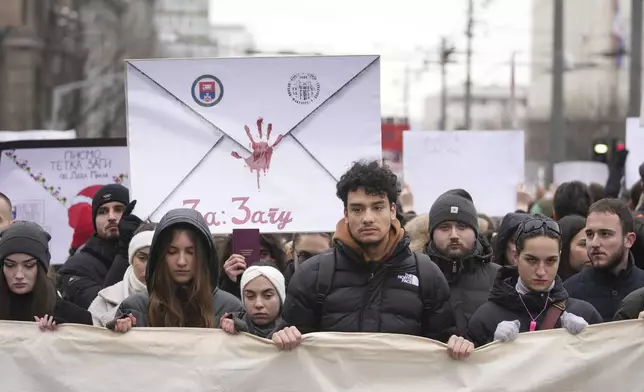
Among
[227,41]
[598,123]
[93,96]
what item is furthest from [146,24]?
[227,41]

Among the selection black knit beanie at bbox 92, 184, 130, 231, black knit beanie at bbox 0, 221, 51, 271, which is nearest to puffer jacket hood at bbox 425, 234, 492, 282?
black knit beanie at bbox 0, 221, 51, 271

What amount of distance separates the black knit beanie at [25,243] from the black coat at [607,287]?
250cm

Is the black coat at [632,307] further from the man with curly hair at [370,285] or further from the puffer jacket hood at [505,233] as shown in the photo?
the puffer jacket hood at [505,233]

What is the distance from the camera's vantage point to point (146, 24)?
279 feet

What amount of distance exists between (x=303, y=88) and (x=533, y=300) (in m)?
2.18

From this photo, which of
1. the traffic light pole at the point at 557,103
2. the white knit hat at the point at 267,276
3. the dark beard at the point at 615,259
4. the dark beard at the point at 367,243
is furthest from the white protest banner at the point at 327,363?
the traffic light pole at the point at 557,103

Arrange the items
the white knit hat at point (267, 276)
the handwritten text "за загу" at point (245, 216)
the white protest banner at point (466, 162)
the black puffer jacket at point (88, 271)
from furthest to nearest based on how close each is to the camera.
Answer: the white protest banner at point (466, 162) → the black puffer jacket at point (88, 271) → the handwritten text "за загу" at point (245, 216) → the white knit hat at point (267, 276)

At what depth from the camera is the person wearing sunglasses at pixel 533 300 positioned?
5.96 meters

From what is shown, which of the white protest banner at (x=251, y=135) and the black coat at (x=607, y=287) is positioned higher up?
the white protest banner at (x=251, y=135)

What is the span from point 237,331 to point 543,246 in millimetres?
1279

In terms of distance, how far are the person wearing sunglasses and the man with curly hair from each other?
0.89 ft

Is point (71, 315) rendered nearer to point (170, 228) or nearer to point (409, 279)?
point (170, 228)

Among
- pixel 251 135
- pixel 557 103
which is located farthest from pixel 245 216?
pixel 557 103

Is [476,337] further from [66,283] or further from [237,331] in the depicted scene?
[66,283]
